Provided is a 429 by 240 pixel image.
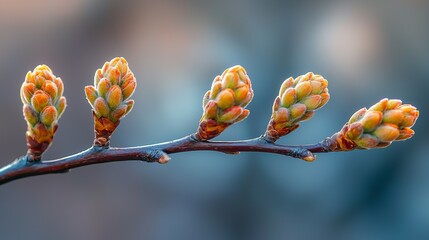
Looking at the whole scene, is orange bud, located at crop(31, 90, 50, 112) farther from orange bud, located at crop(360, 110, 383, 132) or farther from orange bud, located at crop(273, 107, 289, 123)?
orange bud, located at crop(360, 110, 383, 132)

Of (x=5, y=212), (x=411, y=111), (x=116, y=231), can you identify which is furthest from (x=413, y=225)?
(x=411, y=111)

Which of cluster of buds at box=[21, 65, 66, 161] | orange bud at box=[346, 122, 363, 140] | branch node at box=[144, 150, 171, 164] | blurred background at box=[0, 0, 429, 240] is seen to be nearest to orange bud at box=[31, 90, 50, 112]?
cluster of buds at box=[21, 65, 66, 161]

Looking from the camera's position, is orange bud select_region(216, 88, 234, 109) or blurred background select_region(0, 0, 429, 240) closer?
orange bud select_region(216, 88, 234, 109)

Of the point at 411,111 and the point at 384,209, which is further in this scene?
the point at 384,209

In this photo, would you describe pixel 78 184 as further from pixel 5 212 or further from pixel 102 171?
pixel 5 212

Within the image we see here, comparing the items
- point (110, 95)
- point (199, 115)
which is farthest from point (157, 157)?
point (199, 115)

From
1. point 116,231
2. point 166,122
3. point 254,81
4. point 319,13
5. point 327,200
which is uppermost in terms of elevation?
point 319,13
